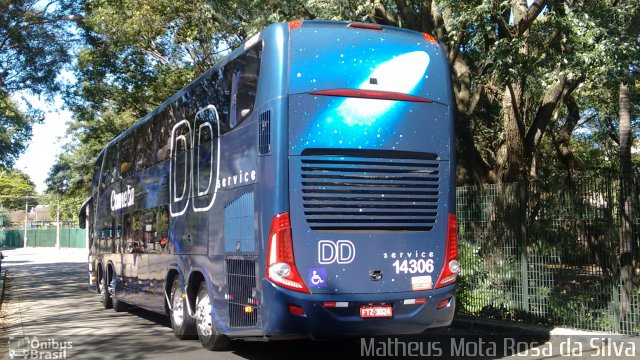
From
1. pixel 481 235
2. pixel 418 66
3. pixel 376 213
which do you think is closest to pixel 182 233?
pixel 376 213

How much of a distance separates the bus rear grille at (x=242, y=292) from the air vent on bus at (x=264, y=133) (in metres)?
1.29

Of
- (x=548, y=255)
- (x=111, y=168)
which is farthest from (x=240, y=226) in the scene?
(x=111, y=168)

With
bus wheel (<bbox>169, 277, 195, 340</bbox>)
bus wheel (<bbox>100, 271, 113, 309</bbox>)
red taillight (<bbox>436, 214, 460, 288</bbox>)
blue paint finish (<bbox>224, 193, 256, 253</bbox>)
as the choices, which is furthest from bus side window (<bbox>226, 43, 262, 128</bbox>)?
bus wheel (<bbox>100, 271, 113, 309</bbox>)

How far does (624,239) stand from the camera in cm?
883

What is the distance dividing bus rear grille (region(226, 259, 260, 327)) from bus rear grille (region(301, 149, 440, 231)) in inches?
40.2

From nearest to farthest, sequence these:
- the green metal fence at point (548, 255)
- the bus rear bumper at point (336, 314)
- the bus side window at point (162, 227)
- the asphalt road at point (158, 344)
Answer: the bus rear bumper at point (336, 314) → the asphalt road at point (158, 344) → the green metal fence at point (548, 255) → the bus side window at point (162, 227)

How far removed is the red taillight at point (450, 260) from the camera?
726 cm

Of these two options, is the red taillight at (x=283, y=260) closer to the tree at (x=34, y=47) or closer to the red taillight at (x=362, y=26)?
the red taillight at (x=362, y=26)

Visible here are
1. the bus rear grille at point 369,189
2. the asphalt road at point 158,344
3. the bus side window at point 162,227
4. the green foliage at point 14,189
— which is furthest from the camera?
the green foliage at point 14,189

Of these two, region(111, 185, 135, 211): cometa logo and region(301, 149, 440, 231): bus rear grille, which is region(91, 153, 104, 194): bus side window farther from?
region(301, 149, 440, 231): bus rear grille

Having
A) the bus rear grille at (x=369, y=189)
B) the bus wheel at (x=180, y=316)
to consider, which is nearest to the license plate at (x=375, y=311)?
the bus rear grille at (x=369, y=189)

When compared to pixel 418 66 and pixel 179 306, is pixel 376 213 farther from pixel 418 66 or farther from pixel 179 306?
pixel 179 306

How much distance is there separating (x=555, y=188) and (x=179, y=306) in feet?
21.1

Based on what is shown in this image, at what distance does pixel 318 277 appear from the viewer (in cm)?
659
